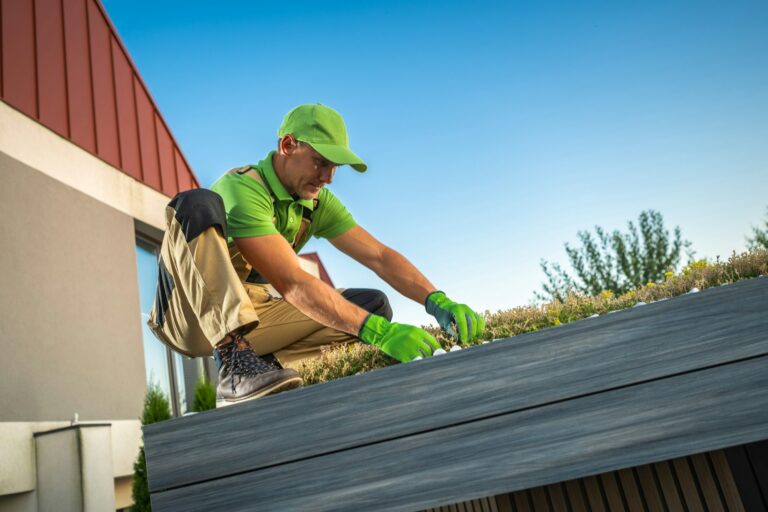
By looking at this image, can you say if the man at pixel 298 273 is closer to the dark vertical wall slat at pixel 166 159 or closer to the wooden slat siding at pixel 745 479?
the wooden slat siding at pixel 745 479

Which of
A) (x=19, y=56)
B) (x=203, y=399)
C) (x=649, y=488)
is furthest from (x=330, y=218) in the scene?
(x=19, y=56)

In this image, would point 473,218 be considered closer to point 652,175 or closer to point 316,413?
point 652,175

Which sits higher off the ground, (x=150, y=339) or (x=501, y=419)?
(x=150, y=339)

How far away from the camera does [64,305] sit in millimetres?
5434

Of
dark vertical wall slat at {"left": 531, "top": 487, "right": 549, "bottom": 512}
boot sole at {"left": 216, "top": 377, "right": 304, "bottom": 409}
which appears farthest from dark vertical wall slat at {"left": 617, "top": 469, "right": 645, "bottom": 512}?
boot sole at {"left": 216, "top": 377, "right": 304, "bottom": 409}

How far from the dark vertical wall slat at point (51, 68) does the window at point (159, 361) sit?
1.74 metres

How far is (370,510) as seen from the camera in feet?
5.24

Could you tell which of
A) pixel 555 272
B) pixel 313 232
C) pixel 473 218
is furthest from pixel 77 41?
pixel 473 218

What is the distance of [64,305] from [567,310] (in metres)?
4.76

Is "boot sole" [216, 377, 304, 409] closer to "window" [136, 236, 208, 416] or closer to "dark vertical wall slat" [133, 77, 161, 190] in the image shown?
"window" [136, 236, 208, 416]

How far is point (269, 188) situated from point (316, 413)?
1.11 meters

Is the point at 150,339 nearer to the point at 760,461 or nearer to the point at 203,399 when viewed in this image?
the point at 203,399

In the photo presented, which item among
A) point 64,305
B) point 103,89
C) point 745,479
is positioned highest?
point 103,89

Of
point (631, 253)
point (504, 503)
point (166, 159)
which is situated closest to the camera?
point (504, 503)
